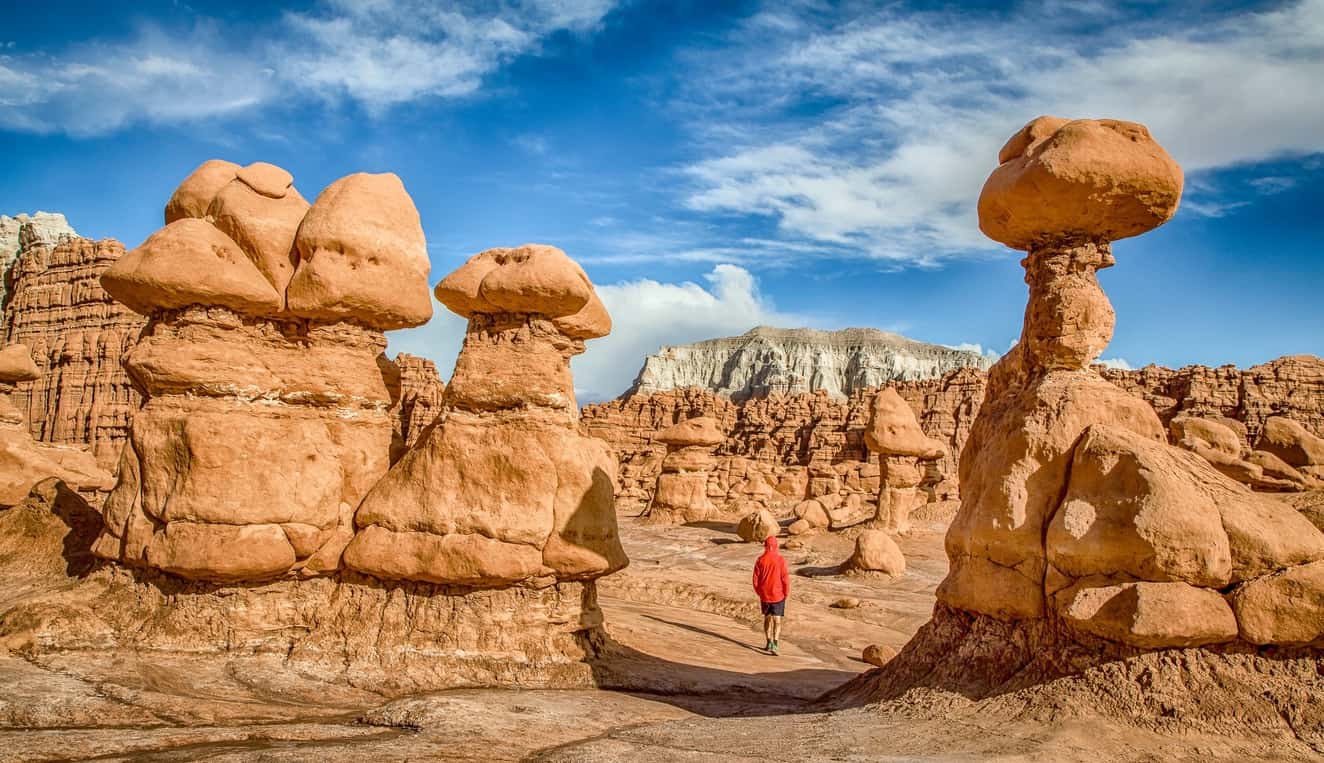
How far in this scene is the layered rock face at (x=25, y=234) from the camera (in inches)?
1339

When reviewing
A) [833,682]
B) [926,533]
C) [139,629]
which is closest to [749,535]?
[926,533]

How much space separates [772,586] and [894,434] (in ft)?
42.7

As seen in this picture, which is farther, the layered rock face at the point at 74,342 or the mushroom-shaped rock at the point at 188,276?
the layered rock face at the point at 74,342

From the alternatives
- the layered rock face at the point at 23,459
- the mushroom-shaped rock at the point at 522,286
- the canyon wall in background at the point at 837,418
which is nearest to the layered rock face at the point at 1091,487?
the mushroom-shaped rock at the point at 522,286

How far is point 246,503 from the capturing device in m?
6.62

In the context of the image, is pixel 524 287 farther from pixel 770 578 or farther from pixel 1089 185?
pixel 1089 185

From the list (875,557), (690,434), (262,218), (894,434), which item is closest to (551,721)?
(262,218)

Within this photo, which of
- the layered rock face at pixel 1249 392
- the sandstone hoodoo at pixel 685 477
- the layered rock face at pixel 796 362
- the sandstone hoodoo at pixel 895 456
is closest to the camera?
the sandstone hoodoo at pixel 895 456

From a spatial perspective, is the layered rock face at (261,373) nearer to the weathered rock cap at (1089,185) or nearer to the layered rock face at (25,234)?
the weathered rock cap at (1089,185)

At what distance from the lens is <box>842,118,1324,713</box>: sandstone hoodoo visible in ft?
14.2

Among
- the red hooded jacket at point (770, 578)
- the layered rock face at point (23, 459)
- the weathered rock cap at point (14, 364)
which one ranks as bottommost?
the red hooded jacket at point (770, 578)

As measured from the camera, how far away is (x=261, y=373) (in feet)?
23.4

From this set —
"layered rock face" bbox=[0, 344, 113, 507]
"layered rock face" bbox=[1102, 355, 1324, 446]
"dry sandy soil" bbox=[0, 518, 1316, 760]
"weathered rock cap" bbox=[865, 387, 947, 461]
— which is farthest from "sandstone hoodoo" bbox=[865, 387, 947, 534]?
"layered rock face" bbox=[1102, 355, 1324, 446]

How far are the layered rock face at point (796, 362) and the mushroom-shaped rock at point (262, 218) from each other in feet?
318
